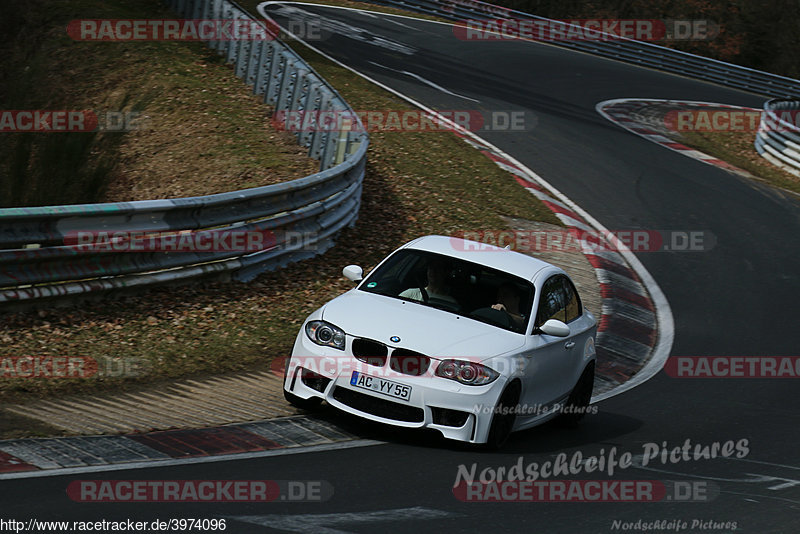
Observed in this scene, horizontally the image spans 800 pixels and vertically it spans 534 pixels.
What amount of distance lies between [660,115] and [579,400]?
20.7m

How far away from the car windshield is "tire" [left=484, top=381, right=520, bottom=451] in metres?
0.73

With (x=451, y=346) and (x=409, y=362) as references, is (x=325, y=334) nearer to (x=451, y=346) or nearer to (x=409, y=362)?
(x=409, y=362)

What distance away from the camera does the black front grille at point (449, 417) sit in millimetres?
7695

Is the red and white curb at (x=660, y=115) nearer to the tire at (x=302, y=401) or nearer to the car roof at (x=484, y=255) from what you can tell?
the car roof at (x=484, y=255)

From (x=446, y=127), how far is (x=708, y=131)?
382 inches

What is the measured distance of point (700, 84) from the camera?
35.0 metres

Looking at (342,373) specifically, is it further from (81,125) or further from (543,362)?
(81,125)

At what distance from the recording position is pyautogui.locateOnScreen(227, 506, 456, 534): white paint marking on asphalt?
572 centimetres

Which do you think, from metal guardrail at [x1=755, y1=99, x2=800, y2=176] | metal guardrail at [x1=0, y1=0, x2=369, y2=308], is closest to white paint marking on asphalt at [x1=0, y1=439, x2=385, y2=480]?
metal guardrail at [x1=0, y1=0, x2=369, y2=308]

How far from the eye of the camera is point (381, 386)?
7.68 meters

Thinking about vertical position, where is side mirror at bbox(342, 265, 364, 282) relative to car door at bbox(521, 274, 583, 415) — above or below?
above

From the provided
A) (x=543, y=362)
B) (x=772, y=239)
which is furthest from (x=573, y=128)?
(x=543, y=362)

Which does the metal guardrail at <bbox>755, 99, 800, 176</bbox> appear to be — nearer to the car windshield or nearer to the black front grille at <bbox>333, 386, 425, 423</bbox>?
the car windshield

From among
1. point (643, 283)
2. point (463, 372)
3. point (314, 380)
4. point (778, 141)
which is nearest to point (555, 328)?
point (463, 372)
